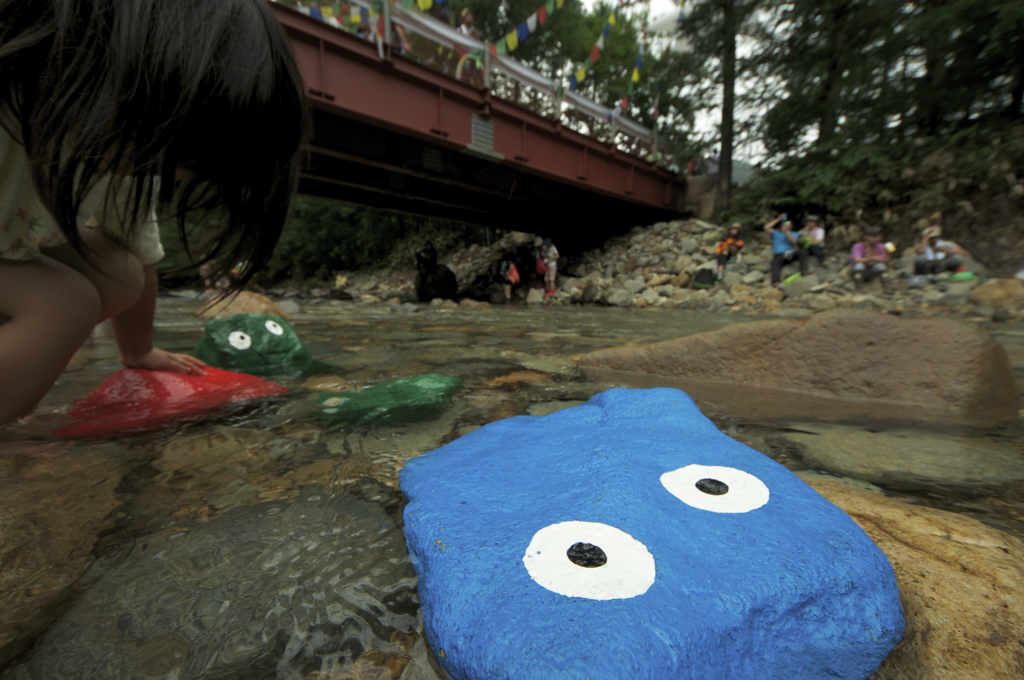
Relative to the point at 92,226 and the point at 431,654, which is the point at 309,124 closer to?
the point at 92,226

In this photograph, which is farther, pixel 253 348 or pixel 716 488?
pixel 253 348

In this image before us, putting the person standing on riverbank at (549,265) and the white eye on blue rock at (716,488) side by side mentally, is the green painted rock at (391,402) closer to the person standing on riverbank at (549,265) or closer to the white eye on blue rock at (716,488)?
the white eye on blue rock at (716,488)

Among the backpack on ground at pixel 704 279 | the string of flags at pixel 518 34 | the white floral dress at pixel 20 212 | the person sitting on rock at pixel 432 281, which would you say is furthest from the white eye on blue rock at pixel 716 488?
the person sitting on rock at pixel 432 281

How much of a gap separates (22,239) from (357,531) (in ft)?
3.17

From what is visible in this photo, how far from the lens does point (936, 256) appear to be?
795cm

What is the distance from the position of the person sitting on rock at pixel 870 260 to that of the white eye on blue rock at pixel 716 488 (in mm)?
9691

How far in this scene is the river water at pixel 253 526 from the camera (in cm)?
58

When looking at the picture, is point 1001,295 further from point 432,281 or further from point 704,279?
point 432,281

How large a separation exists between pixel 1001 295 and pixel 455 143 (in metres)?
8.47

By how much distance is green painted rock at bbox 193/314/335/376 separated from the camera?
231 cm

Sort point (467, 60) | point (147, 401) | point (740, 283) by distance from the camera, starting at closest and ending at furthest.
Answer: point (147, 401) < point (467, 60) < point (740, 283)

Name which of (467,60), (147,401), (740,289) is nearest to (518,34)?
(467,60)

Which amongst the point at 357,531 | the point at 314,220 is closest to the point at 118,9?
the point at 357,531

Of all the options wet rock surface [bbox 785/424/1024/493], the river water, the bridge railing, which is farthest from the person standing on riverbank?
wet rock surface [bbox 785/424/1024/493]
